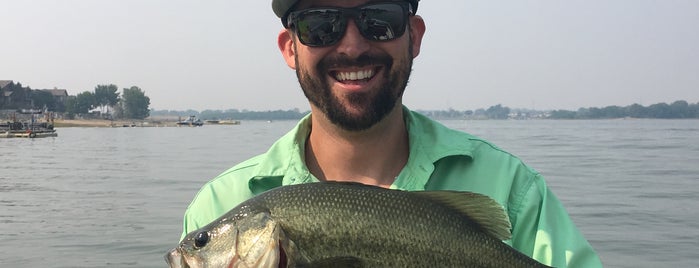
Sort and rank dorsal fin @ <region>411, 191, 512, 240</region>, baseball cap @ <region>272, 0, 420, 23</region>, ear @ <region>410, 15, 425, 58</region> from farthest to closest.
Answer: ear @ <region>410, 15, 425, 58</region> < baseball cap @ <region>272, 0, 420, 23</region> < dorsal fin @ <region>411, 191, 512, 240</region>

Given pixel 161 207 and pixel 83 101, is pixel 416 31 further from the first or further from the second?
pixel 83 101

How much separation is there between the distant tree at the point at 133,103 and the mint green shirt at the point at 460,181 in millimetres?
170918

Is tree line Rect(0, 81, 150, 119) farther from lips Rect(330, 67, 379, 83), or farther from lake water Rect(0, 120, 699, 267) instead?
lips Rect(330, 67, 379, 83)

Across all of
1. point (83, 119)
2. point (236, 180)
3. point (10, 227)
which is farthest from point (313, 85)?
point (83, 119)

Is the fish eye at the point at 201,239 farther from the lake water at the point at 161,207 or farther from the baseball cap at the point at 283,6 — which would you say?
the lake water at the point at 161,207

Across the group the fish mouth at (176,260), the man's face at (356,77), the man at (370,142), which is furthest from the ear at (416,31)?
the fish mouth at (176,260)

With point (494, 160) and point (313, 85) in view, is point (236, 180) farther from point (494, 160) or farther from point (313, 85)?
point (494, 160)

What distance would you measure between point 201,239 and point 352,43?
4.77ft

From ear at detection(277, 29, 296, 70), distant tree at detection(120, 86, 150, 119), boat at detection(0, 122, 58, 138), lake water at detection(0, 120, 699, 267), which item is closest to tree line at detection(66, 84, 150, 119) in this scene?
distant tree at detection(120, 86, 150, 119)

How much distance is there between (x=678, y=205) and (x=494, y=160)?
2122 centimetres

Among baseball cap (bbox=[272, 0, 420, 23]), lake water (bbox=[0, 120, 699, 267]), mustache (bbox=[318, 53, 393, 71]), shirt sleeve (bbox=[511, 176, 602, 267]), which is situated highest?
baseball cap (bbox=[272, 0, 420, 23])

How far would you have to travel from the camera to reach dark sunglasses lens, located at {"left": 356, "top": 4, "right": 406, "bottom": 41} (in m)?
3.54

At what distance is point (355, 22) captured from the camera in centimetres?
356

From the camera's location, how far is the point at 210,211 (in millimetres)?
3559
